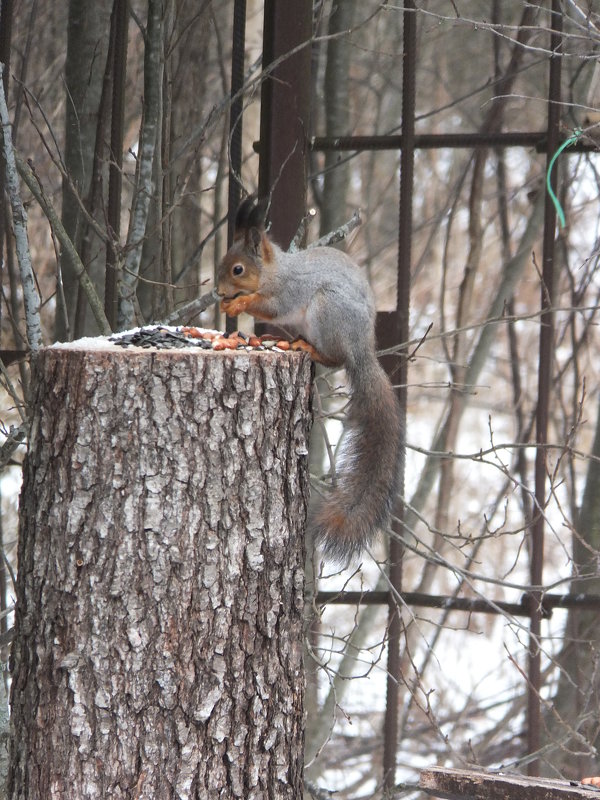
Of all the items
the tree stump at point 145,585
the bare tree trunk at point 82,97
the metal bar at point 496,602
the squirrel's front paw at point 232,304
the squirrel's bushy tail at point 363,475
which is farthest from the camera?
the bare tree trunk at point 82,97

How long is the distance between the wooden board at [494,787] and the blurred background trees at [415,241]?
37 centimetres

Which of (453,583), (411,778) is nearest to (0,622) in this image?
(411,778)

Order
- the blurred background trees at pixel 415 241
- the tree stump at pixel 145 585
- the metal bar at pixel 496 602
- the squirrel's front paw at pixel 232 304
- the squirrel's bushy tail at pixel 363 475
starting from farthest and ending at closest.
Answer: the metal bar at pixel 496 602 → the blurred background trees at pixel 415 241 → the squirrel's front paw at pixel 232 304 → the squirrel's bushy tail at pixel 363 475 → the tree stump at pixel 145 585

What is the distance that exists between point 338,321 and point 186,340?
0.43 metres

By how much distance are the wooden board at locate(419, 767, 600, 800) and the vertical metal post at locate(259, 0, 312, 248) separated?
135 cm

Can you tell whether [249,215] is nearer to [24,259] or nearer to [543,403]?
[24,259]

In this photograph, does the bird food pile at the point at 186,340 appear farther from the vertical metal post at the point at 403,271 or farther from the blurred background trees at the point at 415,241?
the vertical metal post at the point at 403,271

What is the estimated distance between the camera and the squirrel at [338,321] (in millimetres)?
1894

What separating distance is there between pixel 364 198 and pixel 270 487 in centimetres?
306

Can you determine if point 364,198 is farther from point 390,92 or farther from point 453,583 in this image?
point 453,583

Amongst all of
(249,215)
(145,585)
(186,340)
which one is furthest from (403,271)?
(145,585)

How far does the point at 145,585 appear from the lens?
1.44 metres

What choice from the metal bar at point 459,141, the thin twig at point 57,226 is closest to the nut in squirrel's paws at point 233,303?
the thin twig at point 57,226

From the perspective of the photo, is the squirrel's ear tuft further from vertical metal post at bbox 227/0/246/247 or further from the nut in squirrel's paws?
vertical metal post at bbox 227/0/246/247
